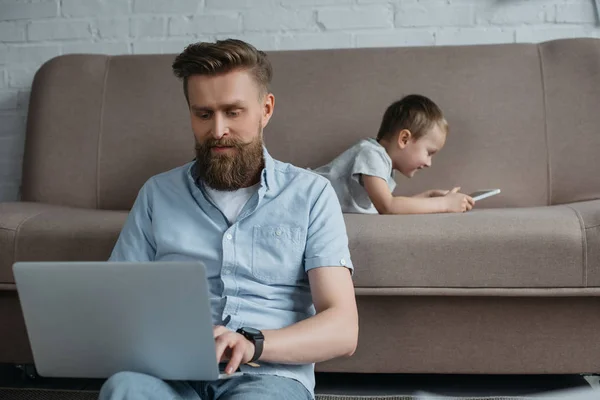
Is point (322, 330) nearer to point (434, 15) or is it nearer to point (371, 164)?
point (371, 164)

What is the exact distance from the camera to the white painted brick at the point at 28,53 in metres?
2.83

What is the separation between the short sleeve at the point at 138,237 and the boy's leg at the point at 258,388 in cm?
33

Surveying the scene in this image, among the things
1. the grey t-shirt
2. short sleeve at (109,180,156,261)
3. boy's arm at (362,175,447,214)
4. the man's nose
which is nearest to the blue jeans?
short sleeve at (109,180,156,261)

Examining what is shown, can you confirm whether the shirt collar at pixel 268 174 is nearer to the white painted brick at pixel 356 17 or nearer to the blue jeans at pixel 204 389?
the blue jeans at pixel 204 389

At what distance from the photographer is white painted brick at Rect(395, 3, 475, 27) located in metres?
2.62

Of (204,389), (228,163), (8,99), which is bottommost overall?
(204,389)

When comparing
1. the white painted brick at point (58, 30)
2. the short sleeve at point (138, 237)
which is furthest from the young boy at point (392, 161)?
the white painted brick at point (58, 30)

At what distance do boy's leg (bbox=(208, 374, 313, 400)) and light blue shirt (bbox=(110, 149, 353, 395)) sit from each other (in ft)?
0.31

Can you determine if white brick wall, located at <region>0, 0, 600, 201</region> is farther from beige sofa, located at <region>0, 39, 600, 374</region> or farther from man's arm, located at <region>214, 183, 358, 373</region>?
man's arm, located at <region>214, 183, 358, 373</region>

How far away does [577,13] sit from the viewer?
258cm

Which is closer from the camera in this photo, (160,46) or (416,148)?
(416,148)

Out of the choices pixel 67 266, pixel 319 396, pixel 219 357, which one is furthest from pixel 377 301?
pixel 67 266

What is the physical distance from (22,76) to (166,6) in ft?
2.03

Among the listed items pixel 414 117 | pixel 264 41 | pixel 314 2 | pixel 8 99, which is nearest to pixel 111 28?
pixel 8 99
